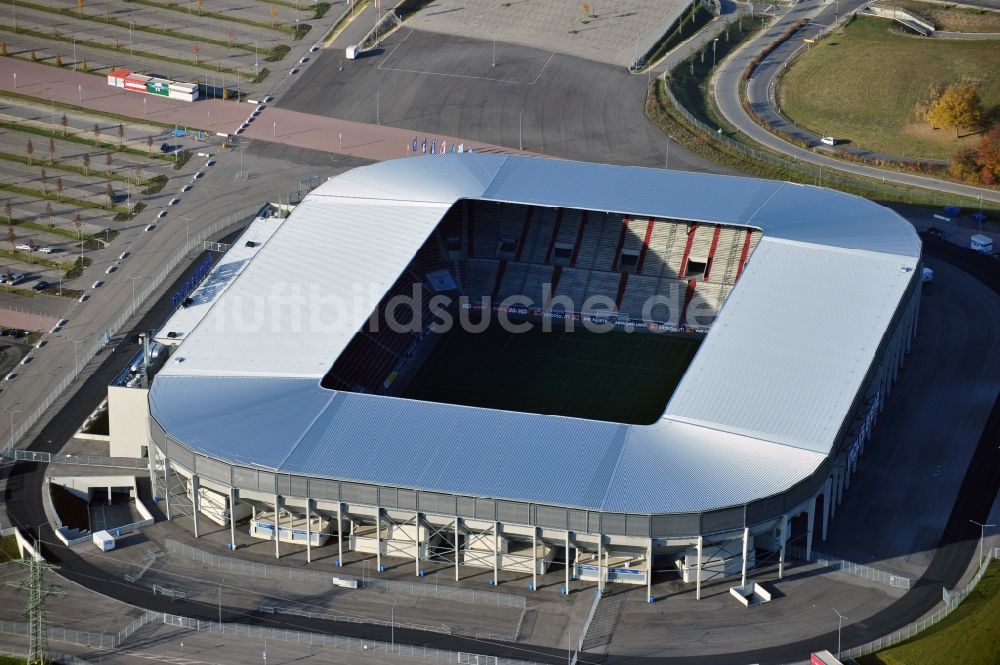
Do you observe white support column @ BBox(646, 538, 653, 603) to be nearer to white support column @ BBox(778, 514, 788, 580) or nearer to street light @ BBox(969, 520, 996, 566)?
white support column @ BBox(778, 514, 788, 580)

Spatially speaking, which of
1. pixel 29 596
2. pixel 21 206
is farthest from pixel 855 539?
pixel 21 206

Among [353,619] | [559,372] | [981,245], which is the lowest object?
[353,619]

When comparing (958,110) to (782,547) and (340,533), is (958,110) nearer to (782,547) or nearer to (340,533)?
(782,547)

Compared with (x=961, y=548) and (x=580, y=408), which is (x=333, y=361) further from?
(x=961, y=548)

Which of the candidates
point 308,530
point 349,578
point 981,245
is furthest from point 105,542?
point 981,245

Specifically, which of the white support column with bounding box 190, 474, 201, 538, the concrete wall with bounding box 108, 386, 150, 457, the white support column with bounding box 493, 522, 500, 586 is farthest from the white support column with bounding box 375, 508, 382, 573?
the concrete wall with bounding box 108, 386, 150, 457

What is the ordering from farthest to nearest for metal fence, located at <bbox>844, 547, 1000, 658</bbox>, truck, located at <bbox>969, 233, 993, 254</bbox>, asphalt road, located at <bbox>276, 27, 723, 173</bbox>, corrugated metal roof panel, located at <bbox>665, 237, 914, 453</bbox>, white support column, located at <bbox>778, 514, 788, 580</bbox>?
asphalt road, located at <bbox>276, 27, 723, 173</bbox>
truck, located at <bbox>969, 233, 993, 254</bbox>
corrugated metal roof panel, located at <bbox>665, 237, 914, 453</bbox>
white support column, located at <bbox>778, 514, 788, 580</bbox>
metal fence, located at <bbox>844, 547, 1000, 658</bbox>
